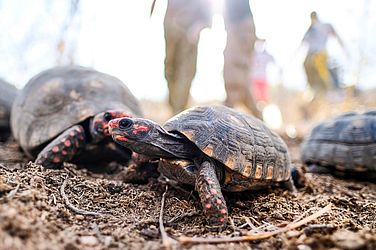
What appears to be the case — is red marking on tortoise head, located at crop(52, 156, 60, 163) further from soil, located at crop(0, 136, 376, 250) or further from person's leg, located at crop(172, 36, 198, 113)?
person's leg, located at crop(172, 36, 198, 113)

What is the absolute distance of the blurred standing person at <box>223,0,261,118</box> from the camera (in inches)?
225

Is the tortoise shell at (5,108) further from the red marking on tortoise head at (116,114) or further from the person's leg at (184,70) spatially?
the person's leg at (184,70)

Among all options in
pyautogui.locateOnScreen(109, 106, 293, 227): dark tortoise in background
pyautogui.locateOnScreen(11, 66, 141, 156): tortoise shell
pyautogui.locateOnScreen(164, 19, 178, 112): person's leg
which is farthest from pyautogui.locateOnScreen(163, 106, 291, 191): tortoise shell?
pyautogui.locateOnScreen(164, 19, 178, 112): person's leg

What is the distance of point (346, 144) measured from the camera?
Result: 393 cm

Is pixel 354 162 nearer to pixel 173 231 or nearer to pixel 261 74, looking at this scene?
pixel 173 231

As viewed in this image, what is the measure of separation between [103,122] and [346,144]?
2.82 meters

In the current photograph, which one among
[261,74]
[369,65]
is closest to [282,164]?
[261,74]

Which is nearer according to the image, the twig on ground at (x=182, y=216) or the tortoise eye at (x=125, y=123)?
the twig on ground at (x=182, y=216)

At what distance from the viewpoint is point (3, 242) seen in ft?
3.89

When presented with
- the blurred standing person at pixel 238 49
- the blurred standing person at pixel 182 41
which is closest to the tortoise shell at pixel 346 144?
the blurred standing person at pixel 238 49

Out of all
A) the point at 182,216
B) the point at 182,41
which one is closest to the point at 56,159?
the point at 182,216

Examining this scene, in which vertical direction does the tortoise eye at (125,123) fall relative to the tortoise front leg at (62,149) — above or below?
above

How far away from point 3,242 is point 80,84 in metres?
2.32

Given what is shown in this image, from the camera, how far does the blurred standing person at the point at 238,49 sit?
18.8 ft
